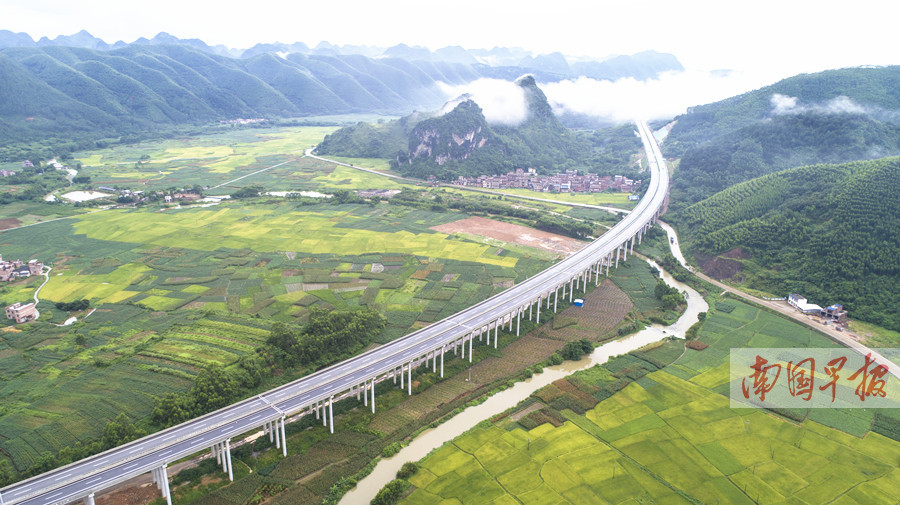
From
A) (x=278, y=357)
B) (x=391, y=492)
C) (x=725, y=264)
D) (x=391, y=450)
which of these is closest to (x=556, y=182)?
(x=725, y=264)

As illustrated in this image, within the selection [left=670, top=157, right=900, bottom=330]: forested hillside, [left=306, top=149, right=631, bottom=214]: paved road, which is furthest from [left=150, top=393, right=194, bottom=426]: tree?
[left=306, top=149, right=631, bottom=214]: paved road

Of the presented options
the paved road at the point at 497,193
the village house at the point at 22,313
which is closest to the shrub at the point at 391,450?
the village house at the point at 22,313

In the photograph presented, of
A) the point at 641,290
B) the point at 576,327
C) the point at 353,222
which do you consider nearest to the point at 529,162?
the point at 353,222

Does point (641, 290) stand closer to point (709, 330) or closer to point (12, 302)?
point (709, 330)

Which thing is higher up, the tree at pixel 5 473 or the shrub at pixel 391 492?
the tree at pixel 5 473

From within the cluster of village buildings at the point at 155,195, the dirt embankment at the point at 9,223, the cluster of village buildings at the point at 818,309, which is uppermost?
the cluster of village buildings at the point at 155,195

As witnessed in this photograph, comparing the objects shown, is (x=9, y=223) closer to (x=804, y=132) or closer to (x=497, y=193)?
(x=497, y=193)

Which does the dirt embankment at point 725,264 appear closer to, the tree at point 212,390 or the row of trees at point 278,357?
the row of trees at point 278,357

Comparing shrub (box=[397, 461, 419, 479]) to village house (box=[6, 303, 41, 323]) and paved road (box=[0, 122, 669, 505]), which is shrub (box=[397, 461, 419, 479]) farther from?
village house (box=[6, 303, 41, 323])
